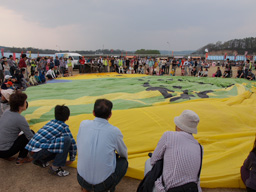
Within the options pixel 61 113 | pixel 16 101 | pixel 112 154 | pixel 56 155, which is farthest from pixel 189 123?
pixel 16 101

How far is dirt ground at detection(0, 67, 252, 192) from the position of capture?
212cm

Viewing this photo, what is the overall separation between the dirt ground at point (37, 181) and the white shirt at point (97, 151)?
55 cm

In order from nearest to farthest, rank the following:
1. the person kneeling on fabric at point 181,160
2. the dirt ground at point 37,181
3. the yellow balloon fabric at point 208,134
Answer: the person kneeling on fabric at point 181,160, the dirt ground at point 37,181, the yellow balloon fabric at point 208,134

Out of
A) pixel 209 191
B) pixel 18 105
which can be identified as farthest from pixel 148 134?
pixel 18 105

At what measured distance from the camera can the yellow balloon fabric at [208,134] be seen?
89.2 inches

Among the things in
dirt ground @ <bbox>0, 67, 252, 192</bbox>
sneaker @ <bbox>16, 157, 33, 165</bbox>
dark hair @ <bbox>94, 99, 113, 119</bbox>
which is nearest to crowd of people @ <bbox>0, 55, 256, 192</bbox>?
dark hair @ <bbox>94, 99, 113, 119</bbox>

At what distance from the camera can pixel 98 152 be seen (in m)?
1.67

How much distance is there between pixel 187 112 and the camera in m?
1.66

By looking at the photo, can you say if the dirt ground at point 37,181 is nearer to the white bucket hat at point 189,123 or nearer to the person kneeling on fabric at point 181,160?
the person kneeling on fabric at point 181,160

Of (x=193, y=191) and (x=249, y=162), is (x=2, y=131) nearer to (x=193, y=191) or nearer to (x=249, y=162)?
(x=193, y=191)

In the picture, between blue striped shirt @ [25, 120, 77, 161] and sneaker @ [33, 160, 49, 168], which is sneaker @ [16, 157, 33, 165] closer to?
sneaker @ [33, 160, 49, 168]

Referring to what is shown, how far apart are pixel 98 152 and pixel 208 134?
2026 millimetres

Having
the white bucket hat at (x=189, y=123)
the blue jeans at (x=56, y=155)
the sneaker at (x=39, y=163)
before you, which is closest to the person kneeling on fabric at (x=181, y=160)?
the white bucket hat at (x=189, y=123)

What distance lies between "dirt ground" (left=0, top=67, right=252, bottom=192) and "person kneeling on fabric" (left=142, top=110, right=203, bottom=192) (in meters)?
0.74
